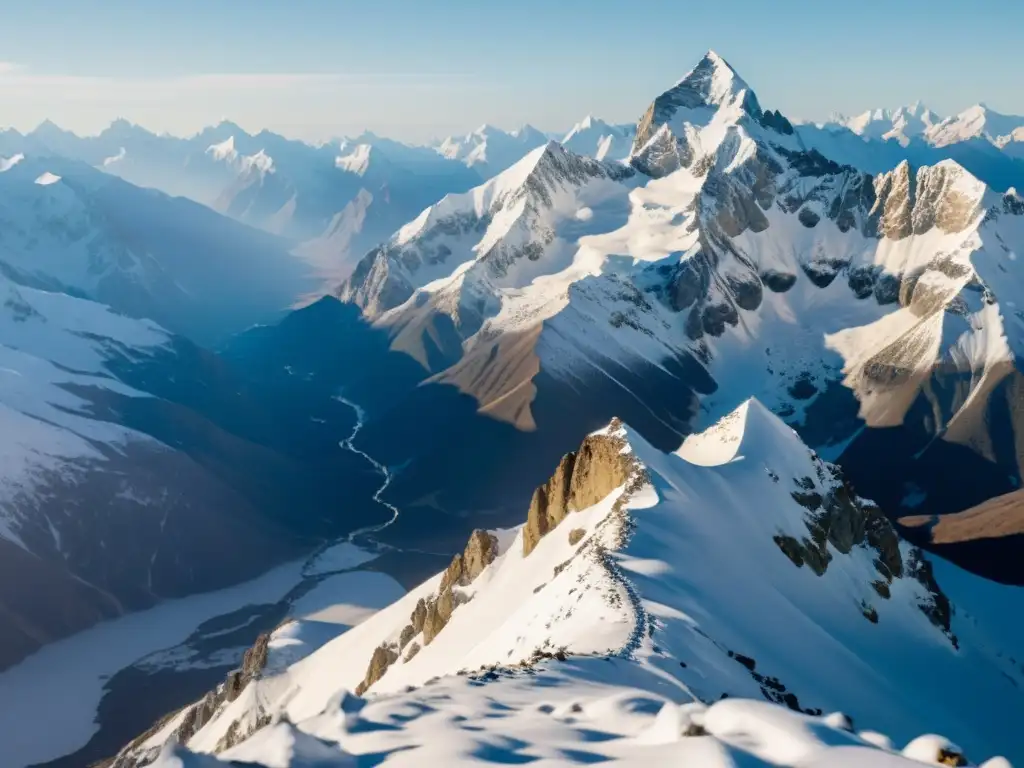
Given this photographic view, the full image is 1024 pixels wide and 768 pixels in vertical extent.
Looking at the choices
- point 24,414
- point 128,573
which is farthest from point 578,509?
point 24,414

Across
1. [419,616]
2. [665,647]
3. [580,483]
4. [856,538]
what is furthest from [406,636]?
[856,538]

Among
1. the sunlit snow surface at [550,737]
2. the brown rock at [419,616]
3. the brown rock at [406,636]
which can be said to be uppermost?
the sunlit snow surface at [550,737]

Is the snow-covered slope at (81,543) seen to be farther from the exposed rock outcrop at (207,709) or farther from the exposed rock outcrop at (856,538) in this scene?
the exposed rock outcrop at (856,538)

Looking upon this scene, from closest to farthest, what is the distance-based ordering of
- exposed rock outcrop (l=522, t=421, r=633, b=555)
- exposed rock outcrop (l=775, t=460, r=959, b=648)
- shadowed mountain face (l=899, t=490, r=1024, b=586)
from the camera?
exposed rock outcrop (l=775, t=460, r=959, b=648) → exposed rock outcrop (l=522, t=421, r=633, b=555) → shadowed mountain face (l=899, t=490, r=1024, b=586)

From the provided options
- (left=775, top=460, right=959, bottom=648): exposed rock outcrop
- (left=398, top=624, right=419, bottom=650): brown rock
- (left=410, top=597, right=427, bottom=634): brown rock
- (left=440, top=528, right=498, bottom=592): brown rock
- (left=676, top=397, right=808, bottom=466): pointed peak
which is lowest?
(left=398, top=624, right=419, bottom=650): brown rock

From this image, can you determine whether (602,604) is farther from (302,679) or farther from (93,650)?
(93,650)

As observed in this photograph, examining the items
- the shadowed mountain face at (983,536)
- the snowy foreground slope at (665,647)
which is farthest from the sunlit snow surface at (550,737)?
the shadowed mountain face at (983,536)

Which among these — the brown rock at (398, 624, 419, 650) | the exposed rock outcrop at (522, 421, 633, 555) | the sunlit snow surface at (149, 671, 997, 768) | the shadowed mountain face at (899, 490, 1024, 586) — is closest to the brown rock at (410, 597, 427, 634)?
the brown rock at (398, 624, 419, 650)

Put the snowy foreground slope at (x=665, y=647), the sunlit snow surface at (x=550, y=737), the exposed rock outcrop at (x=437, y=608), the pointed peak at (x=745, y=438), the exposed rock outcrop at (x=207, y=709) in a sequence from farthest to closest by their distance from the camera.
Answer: the pointed peak at (x=745, y=438), the exposed rock outcrop at (x=207, y=709), the exposed rock outcrop at (x=437, y=608), the snowy foreground slope at (x=665, y=647), the sunlit snow surface at (x=550, y=737)

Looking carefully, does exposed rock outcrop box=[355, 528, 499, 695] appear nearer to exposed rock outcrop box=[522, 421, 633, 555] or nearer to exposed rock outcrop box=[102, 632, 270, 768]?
exposed rock outcrop box=[522, 421, 633, 555]
